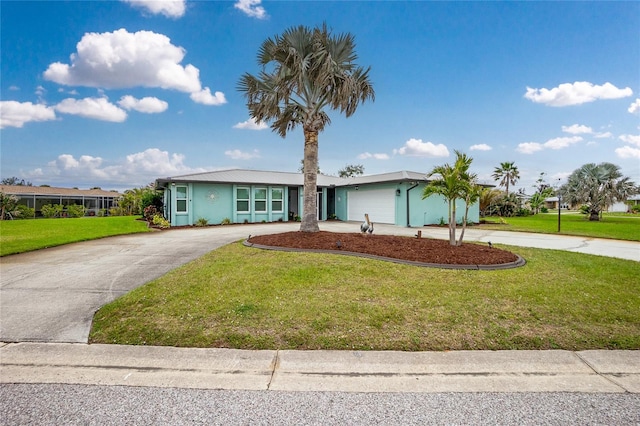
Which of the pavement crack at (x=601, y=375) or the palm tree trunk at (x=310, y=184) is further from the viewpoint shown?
the palm tree trunk at (x=310, y=184)

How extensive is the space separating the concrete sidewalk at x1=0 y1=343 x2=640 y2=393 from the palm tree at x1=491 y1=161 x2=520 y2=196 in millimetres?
42801

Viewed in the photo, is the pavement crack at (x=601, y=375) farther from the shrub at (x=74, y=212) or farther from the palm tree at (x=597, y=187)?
the shrub at (x=74, y=212)

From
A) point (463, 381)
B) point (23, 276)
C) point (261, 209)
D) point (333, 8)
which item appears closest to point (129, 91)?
point (261, 209)

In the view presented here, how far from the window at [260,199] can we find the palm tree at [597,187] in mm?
23892

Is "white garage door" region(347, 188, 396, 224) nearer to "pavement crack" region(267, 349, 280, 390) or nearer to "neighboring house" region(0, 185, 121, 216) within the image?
"pavement crack" region(267, 349, 280, 390)

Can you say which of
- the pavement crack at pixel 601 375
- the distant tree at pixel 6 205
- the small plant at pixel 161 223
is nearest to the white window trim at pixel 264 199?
the small plant at pixel 161 223

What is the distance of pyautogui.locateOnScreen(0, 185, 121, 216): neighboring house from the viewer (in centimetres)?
2498

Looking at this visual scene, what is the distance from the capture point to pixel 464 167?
7.60 m

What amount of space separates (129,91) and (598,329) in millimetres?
20385

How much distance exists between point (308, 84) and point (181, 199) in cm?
1066

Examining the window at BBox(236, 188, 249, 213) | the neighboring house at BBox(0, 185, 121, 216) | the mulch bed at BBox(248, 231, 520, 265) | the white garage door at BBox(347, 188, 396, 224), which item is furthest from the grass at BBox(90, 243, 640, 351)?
the neighboring house at BBox(0, 185, 121, 216)

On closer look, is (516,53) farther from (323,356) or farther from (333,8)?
(323,356)

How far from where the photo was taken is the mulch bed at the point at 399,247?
6.72m

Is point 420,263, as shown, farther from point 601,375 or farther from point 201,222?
point 201,222
